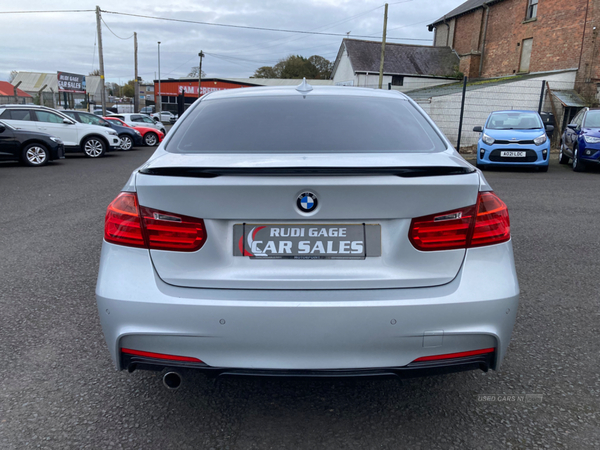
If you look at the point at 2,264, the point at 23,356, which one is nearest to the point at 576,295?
the point at 23,356

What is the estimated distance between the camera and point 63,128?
16438mm

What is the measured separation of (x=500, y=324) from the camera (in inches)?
83.6

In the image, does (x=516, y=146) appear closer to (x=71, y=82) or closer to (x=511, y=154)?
(x=511, y=154)

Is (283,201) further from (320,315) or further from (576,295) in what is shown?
(576,295)

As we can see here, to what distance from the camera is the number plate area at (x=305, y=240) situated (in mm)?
2066

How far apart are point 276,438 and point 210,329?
2.06 ft

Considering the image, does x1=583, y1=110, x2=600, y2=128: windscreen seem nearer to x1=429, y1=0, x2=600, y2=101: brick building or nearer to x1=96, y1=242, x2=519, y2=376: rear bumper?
x1=429, y1=0, x2=600, y2=101: brick building

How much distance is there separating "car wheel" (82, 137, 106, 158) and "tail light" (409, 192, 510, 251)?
16.8 m

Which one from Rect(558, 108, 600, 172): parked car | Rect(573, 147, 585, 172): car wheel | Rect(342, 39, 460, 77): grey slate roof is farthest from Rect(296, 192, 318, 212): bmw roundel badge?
Rect(342, 39, 460, 77): grey slate roof

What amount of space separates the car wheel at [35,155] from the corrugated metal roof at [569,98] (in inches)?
756

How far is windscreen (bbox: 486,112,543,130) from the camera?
13.4m

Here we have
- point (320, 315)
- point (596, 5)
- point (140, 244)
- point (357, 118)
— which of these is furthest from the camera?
point (596, 5)

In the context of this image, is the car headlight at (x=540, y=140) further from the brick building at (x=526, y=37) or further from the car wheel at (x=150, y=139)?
the car wheel at (x=150, y=139)

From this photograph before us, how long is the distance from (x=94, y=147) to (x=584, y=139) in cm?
1448
